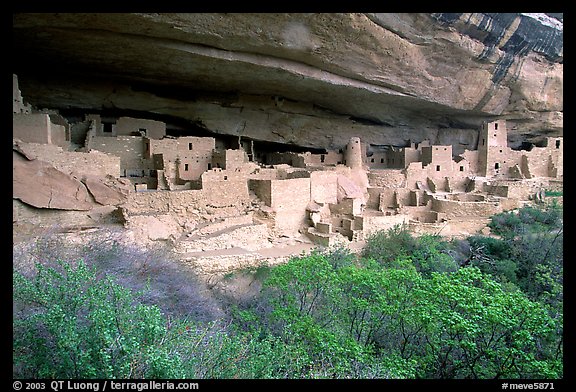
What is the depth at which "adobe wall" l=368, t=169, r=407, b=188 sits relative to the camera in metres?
12.6

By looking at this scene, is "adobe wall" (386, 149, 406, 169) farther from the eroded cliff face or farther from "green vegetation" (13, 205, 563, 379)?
"green vegetation" (13, 205, 563, 379)

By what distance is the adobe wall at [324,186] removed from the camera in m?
10.8

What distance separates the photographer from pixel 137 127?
1125 cm

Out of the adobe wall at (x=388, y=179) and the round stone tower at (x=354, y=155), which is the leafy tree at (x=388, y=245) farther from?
the round stone tower at (x=354, y=155)

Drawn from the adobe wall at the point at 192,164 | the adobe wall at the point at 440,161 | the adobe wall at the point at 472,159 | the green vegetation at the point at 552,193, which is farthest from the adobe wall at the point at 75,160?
the green vegetation at the point at 552,193

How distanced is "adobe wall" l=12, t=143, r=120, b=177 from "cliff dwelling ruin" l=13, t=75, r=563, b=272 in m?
0.02

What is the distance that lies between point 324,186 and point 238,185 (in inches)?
103

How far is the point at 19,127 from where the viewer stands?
791cm

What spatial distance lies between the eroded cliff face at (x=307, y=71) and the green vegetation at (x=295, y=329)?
15.0 feet

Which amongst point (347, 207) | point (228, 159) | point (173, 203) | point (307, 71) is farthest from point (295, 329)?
point (307, 71)

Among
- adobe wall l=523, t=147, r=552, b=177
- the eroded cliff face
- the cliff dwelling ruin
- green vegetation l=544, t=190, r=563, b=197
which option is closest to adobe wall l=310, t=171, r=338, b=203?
the cliff dwelling ruin

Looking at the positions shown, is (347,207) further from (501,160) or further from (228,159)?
(501,160)
